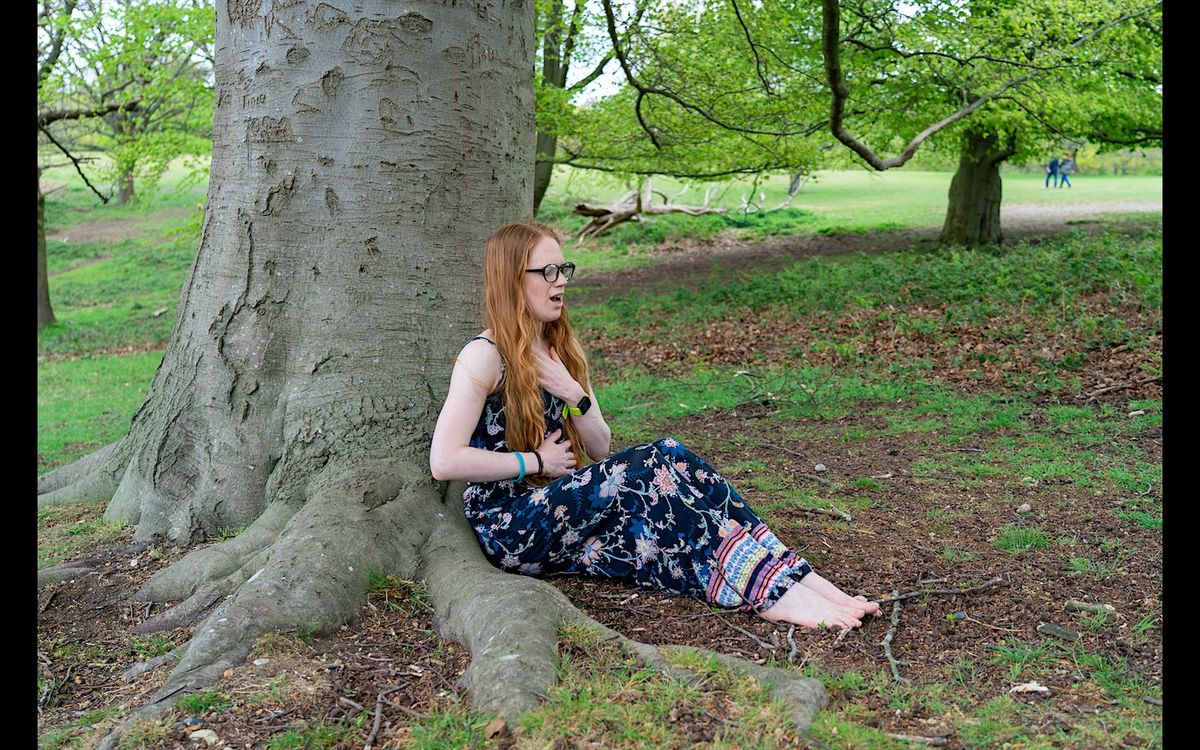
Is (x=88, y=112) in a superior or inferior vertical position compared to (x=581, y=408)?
superior

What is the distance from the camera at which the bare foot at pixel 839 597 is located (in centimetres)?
346

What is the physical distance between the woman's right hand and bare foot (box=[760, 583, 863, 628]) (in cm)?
97

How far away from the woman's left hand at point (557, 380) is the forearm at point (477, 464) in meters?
0.27

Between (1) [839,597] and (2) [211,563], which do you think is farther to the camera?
(2) [211,563]

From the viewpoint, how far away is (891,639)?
3.32 meters

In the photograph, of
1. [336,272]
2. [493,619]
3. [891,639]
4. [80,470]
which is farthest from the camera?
[80,470]

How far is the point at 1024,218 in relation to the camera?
824 inches

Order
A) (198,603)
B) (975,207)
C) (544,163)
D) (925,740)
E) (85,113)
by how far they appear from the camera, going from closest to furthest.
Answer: (925,740) → (198,603) → (85,113) → (544,163) → (975,207)

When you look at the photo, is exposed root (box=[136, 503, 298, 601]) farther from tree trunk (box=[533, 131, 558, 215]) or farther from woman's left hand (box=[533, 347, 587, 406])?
tree trunk (box=[533, 131, 558, 215])

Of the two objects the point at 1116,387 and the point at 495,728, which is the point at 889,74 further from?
the point at 495,728

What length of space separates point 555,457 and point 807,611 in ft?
3.73

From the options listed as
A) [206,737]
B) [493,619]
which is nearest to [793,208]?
[493,619]
